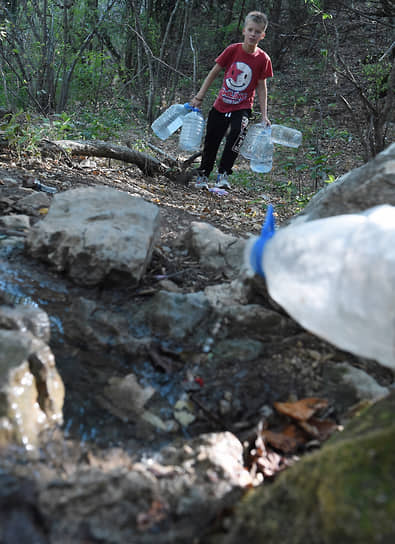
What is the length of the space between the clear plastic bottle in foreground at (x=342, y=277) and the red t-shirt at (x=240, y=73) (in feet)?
11.4

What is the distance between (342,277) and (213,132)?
388cm

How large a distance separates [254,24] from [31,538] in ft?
15.0

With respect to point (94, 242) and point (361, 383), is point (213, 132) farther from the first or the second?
point (361, 383)

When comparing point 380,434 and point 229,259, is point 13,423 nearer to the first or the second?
point 380,434

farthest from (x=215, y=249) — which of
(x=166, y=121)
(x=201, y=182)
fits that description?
(x=166, y=121)

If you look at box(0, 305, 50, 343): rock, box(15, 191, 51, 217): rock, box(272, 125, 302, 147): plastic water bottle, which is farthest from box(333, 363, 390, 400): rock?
box(272, 125, 302, 147): plastic water bottle

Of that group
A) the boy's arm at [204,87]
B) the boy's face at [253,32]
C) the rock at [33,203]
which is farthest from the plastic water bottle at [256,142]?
the rock at [33,203]

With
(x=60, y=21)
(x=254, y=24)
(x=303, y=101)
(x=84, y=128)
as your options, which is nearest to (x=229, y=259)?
(x=254, y=24)

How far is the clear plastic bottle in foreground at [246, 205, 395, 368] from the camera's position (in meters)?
1.29

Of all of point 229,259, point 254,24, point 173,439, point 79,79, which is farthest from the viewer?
point 79,79

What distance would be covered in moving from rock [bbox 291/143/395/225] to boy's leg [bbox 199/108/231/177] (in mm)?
2744

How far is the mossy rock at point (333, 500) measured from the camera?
0.97m

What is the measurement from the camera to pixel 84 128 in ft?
19.5

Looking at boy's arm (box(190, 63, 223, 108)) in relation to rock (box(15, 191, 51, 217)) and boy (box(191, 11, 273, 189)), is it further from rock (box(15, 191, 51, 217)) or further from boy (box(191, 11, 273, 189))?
rock (box(15, 191, 51, 217))
